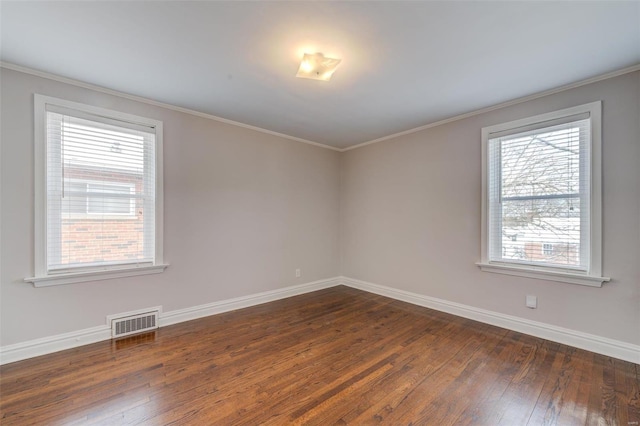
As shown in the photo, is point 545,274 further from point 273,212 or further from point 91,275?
point 91,275

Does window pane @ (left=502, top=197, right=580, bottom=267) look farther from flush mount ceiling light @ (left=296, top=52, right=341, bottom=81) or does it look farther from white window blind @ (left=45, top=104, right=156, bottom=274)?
white window blind @ (left=45, top=104, right=156, bottom=274)

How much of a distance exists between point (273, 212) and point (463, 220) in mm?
2618

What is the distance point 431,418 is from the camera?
5.73 feet

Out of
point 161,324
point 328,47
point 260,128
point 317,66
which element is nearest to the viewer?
point 328,47

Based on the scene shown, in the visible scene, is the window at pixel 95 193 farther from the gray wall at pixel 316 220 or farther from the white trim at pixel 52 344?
the white trim at pixel 52 344

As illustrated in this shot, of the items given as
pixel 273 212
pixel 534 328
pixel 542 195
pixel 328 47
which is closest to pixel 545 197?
pixel 542 195

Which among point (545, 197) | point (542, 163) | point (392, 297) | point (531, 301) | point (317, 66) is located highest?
point (317, 66)

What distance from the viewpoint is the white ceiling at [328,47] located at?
176 cm

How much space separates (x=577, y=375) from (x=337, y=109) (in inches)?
131

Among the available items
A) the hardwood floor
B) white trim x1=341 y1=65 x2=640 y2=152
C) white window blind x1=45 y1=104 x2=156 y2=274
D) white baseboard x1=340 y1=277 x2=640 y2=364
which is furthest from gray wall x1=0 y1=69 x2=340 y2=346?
white baseboard x1=340 y1=277 x2=640 y2=364

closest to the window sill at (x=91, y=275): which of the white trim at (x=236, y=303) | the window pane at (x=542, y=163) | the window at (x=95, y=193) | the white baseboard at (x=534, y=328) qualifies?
the window at (x=95, y=193)

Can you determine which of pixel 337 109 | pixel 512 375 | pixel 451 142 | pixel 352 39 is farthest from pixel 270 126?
pixel 512 375

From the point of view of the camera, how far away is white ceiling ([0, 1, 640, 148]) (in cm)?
176

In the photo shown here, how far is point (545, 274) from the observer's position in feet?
9.37
